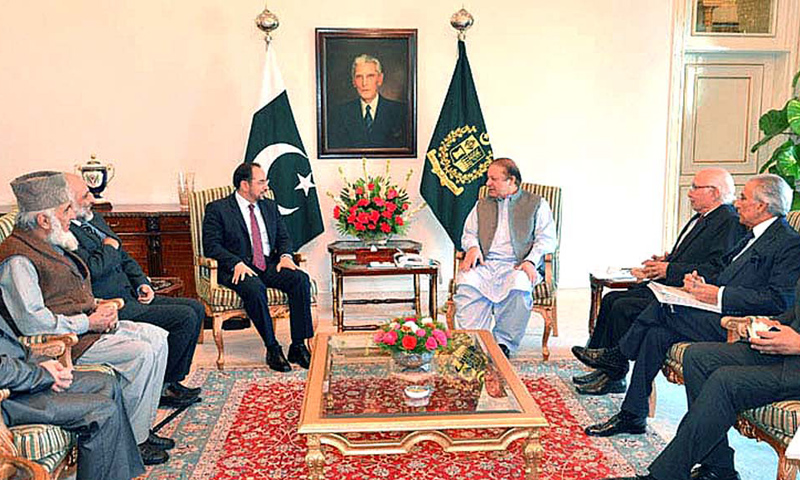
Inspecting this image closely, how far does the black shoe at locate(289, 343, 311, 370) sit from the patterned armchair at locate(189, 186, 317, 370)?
19 cm

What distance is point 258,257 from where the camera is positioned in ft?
15.8

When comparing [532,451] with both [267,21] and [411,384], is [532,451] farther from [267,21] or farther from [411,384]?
[267,21]

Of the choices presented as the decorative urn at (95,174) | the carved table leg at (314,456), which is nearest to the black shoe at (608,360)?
the carved table leg at (314,456)

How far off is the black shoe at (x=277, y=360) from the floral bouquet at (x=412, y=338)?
138 cm

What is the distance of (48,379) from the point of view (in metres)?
2.66

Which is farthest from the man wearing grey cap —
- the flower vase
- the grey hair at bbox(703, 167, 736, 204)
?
the grey hair at bbox(703, 167, 736, 204)

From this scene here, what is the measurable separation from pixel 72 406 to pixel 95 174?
10.8ft

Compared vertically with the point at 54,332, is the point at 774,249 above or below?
above

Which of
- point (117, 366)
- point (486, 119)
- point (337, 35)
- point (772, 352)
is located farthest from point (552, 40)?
point (117, 366)

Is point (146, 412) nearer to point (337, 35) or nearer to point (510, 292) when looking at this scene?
point (510, 292)

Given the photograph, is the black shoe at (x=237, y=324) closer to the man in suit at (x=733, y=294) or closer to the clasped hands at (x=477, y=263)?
the clasped hands at (x=477, y=263)

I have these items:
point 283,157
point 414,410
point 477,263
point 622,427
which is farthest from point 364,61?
point 414,410

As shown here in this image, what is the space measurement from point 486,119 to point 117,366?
398cm

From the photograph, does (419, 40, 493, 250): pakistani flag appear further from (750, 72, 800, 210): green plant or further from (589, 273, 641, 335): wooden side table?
(750, 72, 800, 210): green plant
